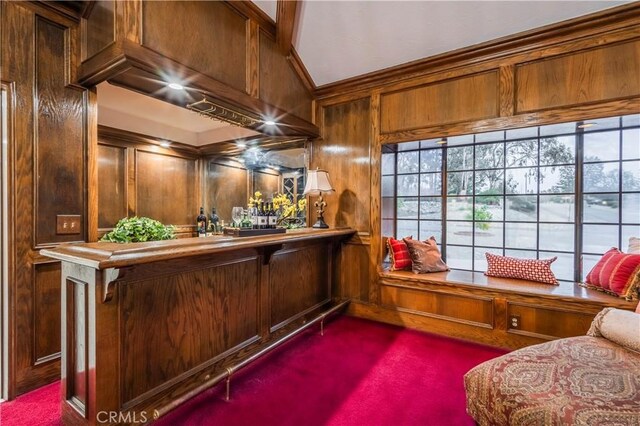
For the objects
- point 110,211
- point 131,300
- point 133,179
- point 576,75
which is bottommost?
point 131,300

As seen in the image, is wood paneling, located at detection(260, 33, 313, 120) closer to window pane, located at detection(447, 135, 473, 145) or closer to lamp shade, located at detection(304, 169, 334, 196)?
lamp shade, located at detection(304, 169, 334, 196)

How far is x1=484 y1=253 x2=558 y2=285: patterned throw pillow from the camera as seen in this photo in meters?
2.73

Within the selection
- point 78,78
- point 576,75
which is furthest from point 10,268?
point 576,75

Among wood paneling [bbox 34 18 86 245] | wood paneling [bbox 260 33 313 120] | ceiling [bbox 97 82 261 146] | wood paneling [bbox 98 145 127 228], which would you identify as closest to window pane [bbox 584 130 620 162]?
wood paneling [bbox 260 33 313 120]

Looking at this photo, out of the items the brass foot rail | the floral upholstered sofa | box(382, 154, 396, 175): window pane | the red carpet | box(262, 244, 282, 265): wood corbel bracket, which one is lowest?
the red carpet

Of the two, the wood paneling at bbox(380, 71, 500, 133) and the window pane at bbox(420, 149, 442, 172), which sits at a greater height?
the wood paneling at bbox(380, 71, 500, 133)

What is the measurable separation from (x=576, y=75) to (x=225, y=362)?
3.50 metres

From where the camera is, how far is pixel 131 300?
1604 mm

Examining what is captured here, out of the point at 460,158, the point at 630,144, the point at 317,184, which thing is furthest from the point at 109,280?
the point at 630,144

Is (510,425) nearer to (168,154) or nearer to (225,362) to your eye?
(225,362)

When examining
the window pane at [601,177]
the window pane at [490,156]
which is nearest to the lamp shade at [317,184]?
the window pane at [490,156]

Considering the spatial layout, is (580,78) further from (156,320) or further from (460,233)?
(156,320)

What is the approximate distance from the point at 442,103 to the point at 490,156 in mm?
861

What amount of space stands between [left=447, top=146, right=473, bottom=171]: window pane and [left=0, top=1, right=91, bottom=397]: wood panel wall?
350cm
